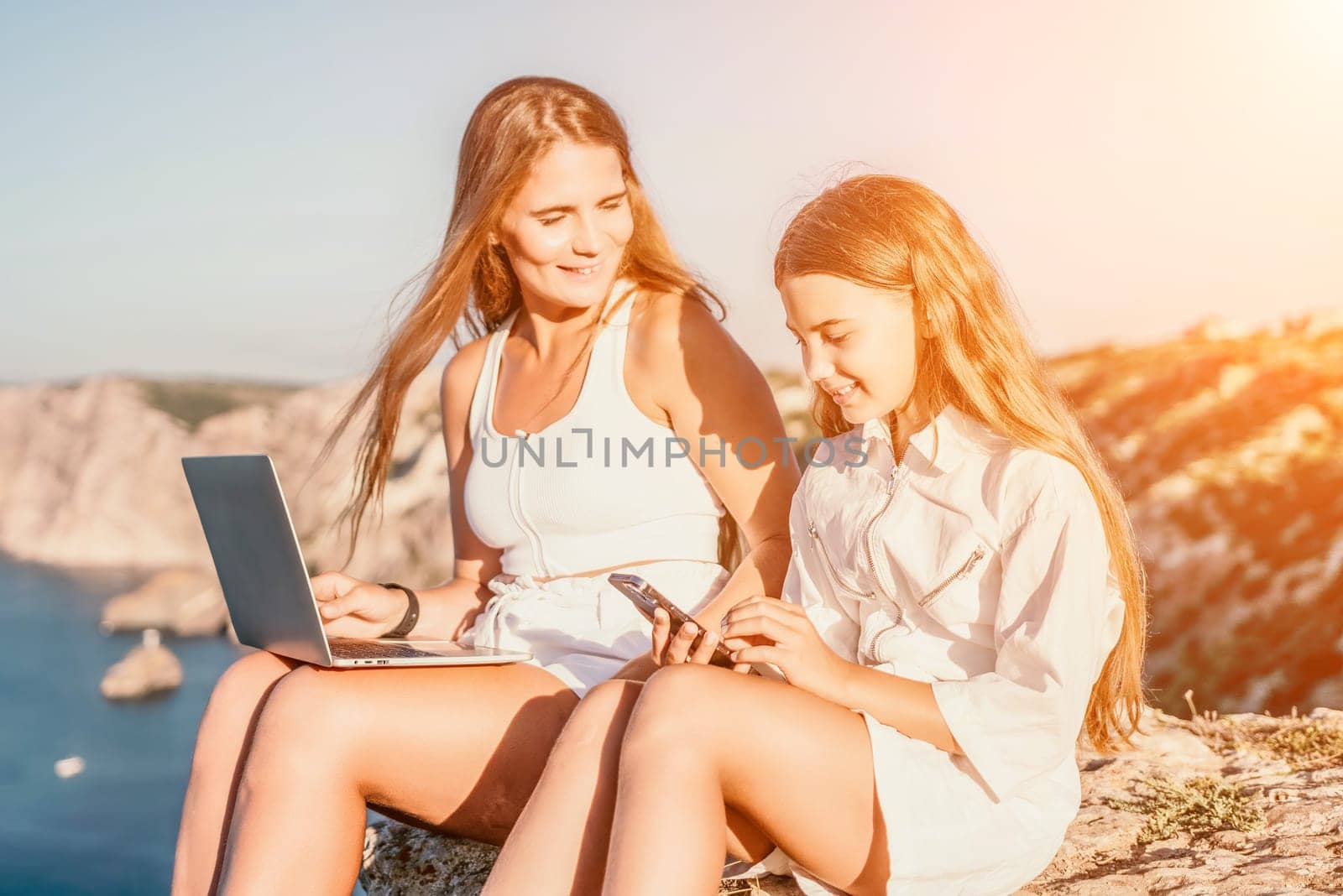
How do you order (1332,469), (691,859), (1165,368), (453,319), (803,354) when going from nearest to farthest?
(691,859) < (803,354) < (453,319) < (1332,469) < (1165,368)

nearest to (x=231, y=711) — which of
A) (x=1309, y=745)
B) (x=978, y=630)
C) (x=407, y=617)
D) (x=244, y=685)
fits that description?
(x=244, y=685)

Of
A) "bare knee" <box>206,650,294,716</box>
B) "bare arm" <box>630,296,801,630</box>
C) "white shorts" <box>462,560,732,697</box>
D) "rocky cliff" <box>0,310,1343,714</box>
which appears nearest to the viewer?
"bare knee" <box>206,650,294,716</box>

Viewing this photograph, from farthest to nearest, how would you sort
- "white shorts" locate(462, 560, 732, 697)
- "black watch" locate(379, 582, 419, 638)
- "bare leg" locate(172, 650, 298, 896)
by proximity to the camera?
"black watch" locate(379, 582, 419, 638)
"white shorts" locate(462, 560, 732, 697)
"bare leg" locate(172, 650, 298, 896)

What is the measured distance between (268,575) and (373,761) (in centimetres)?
38

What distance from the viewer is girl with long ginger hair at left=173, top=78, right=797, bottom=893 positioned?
6.83 ft

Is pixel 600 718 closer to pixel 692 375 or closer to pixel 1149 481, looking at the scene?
pixel 692 375

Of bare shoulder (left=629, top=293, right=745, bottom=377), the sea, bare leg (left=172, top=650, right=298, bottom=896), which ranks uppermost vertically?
A: bare shoulder (left=629, top=293, right=745, bottom=377)

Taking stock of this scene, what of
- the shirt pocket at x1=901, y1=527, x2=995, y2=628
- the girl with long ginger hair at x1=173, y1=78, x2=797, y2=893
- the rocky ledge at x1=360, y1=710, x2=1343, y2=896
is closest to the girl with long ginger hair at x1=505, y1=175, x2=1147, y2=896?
the shirt pocket at x1=901, y1=527, x2=995, y2=628

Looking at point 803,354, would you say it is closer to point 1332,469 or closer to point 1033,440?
point 1033,440

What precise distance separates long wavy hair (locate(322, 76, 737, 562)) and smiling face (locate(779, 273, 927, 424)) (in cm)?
76

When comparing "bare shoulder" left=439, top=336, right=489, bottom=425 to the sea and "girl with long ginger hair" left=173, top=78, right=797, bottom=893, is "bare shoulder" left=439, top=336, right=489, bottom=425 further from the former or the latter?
the sea

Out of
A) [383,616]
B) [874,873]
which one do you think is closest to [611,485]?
[383,616]

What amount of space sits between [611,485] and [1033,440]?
0.99m

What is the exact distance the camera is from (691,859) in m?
1.64
